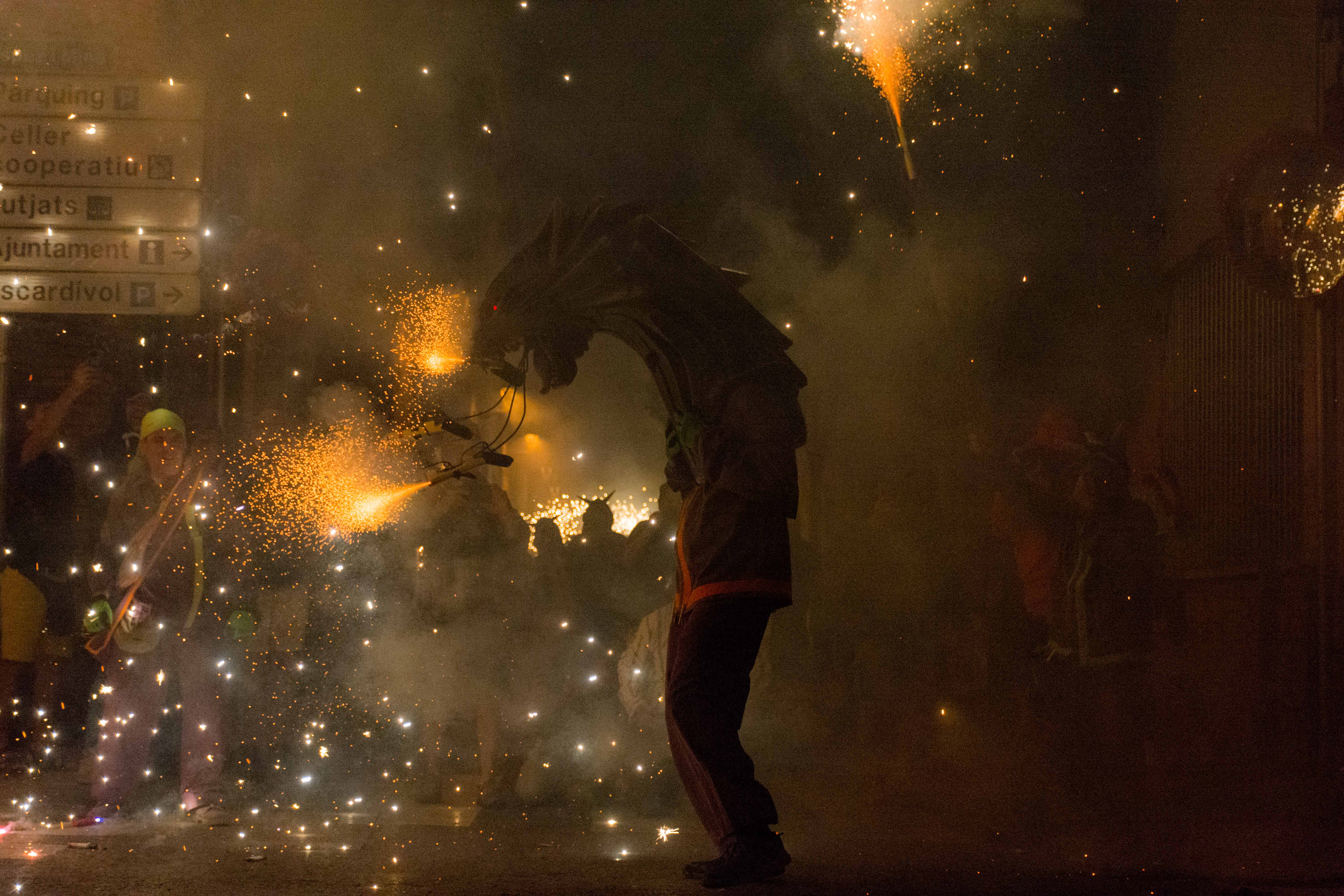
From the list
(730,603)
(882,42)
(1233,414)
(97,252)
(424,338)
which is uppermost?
(882,42)

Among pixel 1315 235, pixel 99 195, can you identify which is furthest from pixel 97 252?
pixel 1315 235

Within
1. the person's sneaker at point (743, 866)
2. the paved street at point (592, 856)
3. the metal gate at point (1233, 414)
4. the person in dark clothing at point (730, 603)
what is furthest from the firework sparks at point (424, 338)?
the metal gate at point (1233, 414)

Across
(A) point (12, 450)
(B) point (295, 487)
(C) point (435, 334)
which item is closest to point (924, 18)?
(C) point (435, 334)

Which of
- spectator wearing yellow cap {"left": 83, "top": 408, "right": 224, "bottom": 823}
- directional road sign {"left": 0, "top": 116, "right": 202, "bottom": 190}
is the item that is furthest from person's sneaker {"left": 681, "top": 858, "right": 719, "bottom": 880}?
directional road sign {"left": 0, "top": 116, "right": 202, "bottom": 190}

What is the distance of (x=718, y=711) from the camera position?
346cm

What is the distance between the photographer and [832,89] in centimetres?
682

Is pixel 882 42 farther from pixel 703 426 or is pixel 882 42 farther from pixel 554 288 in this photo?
pixel 703 426

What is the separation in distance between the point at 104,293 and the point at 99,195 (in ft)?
1.90

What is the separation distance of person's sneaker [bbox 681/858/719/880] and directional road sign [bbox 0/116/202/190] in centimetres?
458

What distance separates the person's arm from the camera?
6180 millimetres

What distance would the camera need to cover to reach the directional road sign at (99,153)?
5668 mm

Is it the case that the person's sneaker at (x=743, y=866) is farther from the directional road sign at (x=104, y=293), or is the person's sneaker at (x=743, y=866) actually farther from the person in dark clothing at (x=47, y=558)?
the person in dark clothing at (x=47, y=558)

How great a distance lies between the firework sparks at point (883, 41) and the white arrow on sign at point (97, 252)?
4.28 metres

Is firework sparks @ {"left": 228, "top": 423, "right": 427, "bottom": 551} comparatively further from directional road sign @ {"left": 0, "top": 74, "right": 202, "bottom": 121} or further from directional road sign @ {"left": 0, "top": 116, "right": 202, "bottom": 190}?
directional road sign @ {"left": 0, "top": 74, "right": 202, "bottom": 121}
